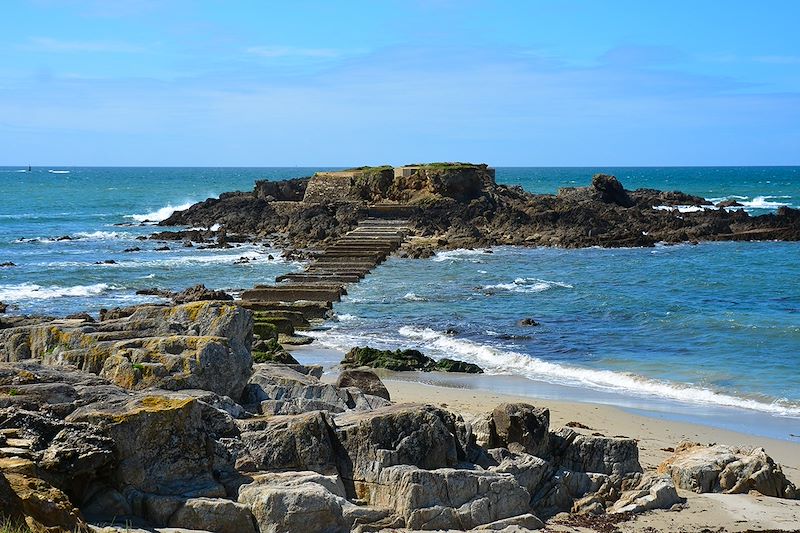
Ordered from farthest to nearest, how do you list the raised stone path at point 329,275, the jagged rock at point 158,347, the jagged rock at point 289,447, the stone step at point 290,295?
the stone step at point 290,295 → the raised stone path at point 329,275 → the jagged rock at point 158,347 → the jagged rock at point 289,447

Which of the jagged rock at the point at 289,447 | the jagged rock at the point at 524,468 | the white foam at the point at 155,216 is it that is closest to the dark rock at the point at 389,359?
the jagged rock at the point at 524,468

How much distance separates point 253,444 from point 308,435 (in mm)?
510

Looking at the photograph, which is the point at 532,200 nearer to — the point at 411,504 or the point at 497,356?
the point at 497,356

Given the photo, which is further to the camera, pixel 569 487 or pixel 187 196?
pixel 187 196

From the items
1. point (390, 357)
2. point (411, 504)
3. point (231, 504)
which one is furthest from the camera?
point (390, 357)

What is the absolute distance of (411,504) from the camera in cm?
850

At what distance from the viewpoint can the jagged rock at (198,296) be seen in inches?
1053

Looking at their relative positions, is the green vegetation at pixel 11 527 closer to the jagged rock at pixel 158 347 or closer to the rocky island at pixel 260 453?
the rocky island at pixel 260 453

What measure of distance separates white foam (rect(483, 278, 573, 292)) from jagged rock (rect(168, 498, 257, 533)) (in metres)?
25.1

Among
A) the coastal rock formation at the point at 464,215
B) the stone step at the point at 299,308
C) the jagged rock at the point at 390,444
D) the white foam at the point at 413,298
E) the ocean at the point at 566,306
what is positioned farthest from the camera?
the coastal rock formation at the point at 464,215

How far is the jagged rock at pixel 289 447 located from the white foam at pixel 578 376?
32.6ft

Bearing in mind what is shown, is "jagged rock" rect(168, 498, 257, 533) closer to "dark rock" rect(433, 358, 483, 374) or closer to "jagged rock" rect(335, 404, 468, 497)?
"jagged rock" rect(335, 404, 468, 497)

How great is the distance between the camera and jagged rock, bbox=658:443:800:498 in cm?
1060

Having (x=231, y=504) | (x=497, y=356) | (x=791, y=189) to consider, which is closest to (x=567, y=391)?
(x=497, y=356)
